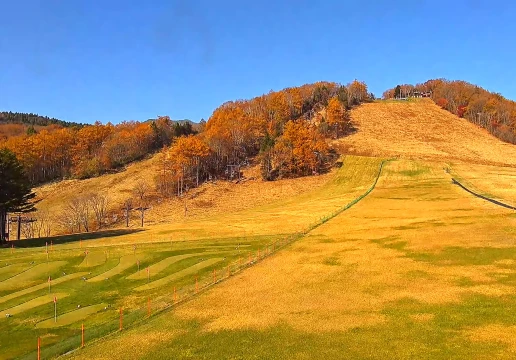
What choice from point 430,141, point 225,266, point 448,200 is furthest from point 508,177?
point 225,266

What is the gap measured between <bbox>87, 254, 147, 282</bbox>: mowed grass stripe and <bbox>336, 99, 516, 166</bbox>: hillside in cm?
→ 10878

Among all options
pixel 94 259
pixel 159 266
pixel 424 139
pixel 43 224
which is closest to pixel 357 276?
pixel 159 266

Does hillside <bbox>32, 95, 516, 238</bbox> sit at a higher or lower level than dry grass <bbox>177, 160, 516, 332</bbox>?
higher

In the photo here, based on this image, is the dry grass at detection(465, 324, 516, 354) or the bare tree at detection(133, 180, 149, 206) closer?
the dry grass at detection(465, 324, 516, 354)

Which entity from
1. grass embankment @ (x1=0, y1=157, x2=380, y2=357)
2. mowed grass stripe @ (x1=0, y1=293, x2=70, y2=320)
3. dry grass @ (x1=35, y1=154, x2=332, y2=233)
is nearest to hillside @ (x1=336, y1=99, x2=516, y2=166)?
dry grass @ (x1=35, y1=154, x2=332, y2=233)

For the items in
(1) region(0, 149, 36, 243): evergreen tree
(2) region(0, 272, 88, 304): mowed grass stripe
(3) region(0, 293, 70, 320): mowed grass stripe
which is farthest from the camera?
(1) region(0, 149, 36, 243): evergreen tree

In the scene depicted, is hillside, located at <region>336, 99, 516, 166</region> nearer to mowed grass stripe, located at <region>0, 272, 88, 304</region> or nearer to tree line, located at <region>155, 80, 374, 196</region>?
tree line, located at <region>155, 80, 374, 196</region>

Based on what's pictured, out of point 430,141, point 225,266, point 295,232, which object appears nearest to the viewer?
point 225,266

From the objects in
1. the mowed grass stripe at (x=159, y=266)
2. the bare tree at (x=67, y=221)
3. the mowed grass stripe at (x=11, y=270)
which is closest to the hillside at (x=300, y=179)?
the bare tree at (x=67, y=221)

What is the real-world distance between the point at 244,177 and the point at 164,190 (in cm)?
2500

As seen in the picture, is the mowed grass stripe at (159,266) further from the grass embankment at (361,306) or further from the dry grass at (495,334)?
the dry grass at (495,334)

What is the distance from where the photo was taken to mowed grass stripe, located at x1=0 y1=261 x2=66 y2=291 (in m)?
46.3

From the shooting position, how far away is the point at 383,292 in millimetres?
33375

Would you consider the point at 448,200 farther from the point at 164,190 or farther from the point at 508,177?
the point at 164,190
